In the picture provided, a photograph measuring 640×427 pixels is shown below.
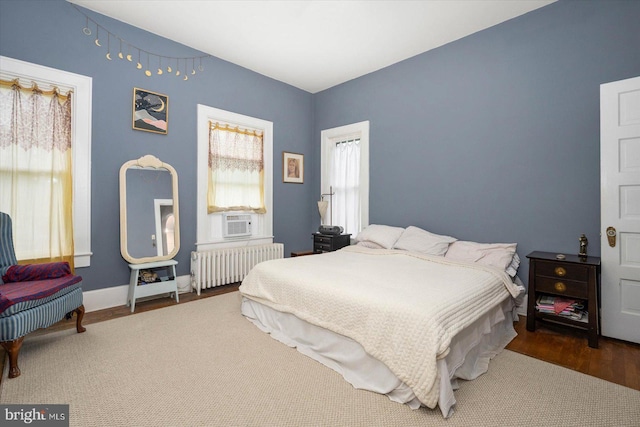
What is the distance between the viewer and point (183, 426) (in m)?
1.48

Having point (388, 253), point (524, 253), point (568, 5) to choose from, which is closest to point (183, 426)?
point (388, 253)

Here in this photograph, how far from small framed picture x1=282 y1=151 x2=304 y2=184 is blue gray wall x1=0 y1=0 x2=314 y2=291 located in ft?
2.35

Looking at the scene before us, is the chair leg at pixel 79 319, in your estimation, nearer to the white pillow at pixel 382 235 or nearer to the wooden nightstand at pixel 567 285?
the white pillow at pixel 382 235

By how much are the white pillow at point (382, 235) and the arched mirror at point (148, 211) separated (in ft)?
Answer: 7.57

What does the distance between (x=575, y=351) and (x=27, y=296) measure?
393cm

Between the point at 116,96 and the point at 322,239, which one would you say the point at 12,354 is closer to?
the point at 116,96

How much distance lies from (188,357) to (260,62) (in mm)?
A: 3629

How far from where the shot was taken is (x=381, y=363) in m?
1.78

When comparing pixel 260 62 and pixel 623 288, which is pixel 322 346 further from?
pixel 260 62

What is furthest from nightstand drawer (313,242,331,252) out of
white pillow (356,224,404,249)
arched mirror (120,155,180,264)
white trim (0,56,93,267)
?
white trim (0,56,93,267)

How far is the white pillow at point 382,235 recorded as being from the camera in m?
3.64

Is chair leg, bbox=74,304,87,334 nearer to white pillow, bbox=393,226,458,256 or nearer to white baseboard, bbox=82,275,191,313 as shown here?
white baseboard, bbox=82,275,191,313

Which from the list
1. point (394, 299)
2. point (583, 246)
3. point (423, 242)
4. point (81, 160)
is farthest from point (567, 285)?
point (81, 160)
